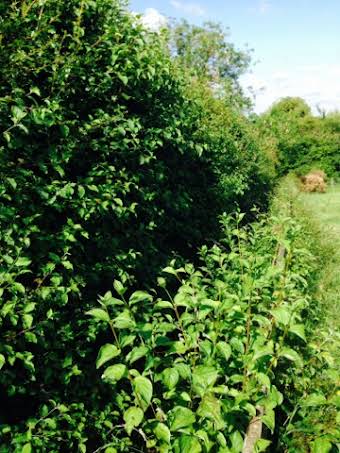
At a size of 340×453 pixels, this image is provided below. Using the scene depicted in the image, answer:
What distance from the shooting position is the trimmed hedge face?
2.49 meters

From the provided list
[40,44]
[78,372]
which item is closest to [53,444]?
[78,372]

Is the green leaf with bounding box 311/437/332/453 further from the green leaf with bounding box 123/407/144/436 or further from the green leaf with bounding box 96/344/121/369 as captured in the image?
the green leaf with bounding box 96/344/121/369

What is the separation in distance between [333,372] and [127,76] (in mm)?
3021

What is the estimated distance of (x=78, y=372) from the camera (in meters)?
2.66

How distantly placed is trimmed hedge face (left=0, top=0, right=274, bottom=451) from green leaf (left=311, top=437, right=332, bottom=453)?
1545 mm

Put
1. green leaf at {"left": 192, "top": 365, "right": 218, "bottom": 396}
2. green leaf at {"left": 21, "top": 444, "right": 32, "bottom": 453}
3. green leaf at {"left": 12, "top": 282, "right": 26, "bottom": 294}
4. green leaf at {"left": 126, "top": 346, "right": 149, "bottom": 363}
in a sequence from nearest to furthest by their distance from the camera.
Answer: green leaf at {"left": 126, "top": 346, "right": 149, "bottom": 363}
green leaf at {"left": 192, "top": 365, "right": 218, "bottom": 396}
green leaf at {"left": 21, "top": 444, "right": 32, "bottom": 453}
green leaf at {"left": 12, "top": 282, "right": 26, "bottom": 294}

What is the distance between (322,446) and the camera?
1.69 m

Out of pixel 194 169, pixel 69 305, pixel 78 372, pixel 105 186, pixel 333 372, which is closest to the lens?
pixel 333 372

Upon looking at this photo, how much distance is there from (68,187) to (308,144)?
82.0ft

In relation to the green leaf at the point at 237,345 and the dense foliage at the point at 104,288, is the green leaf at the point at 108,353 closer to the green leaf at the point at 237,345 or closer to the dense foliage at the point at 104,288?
the dense foliage at the point at 104,288

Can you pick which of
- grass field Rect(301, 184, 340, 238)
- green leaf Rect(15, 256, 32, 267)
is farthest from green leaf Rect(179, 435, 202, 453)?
grass field Rect(301, 184, 340, 238)

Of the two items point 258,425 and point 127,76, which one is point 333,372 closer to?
point 258,425

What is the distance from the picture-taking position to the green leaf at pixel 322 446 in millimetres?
1668

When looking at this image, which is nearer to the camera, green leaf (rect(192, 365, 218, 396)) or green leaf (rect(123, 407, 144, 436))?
green leaf (rect(123, 407, 144, 436))
